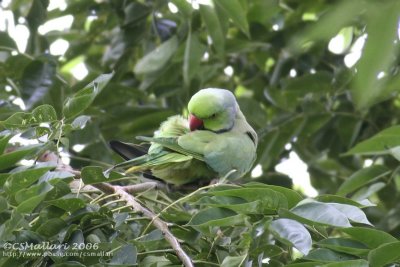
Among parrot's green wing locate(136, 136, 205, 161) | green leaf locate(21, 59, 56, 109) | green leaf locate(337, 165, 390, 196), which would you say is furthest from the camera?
green leaf locate(21, 59, 56, 109)

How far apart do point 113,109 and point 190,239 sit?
1328 millimetres

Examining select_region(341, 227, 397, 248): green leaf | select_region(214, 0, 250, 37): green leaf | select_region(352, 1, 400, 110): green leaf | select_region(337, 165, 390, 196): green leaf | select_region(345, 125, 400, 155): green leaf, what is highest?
select_region(352, 1, 400, 110): green leaf

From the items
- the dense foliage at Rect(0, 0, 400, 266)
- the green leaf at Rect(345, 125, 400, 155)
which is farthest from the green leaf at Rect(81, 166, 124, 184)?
the green leaf at Rect(345, 125, 400, 155)

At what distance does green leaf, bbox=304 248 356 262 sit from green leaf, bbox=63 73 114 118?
70 cm

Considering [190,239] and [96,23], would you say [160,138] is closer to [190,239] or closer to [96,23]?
[190,239]

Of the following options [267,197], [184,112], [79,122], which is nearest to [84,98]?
[79,122]

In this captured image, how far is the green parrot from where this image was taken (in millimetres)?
2043

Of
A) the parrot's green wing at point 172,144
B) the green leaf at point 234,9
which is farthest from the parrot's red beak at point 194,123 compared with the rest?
the green leaf at point 234,9

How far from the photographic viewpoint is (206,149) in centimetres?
211

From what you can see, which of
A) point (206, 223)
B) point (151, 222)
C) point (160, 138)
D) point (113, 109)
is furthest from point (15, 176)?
point (113, 109)

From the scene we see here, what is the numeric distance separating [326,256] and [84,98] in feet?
2.44

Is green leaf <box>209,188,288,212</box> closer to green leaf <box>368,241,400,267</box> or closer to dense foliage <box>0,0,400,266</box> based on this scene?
dense foliage <box>0,0,400,266</box>

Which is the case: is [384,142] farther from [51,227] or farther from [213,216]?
[51,227]

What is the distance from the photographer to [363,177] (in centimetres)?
243
